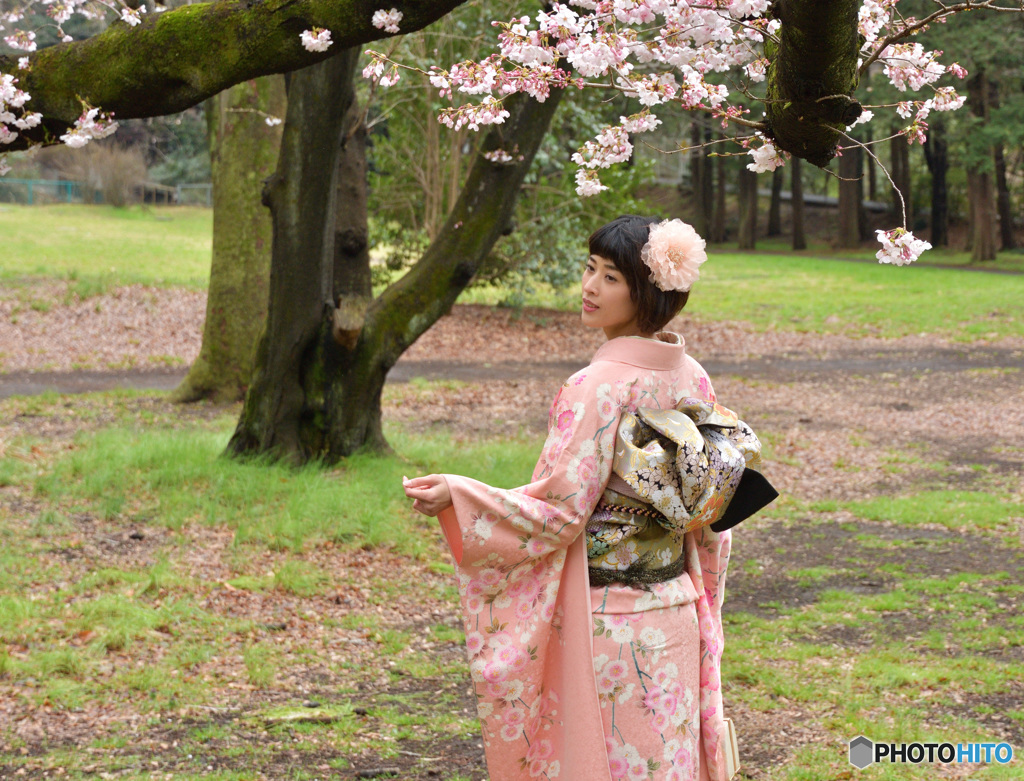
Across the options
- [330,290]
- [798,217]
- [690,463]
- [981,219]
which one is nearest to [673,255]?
[690,463]

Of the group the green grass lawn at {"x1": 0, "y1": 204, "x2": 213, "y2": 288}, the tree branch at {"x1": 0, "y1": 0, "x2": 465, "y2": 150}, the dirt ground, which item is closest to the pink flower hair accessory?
the tree branch at {"x1": 0, "y1": 0, "x2": 465, "y2": 150}

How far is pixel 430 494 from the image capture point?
8.16 feet

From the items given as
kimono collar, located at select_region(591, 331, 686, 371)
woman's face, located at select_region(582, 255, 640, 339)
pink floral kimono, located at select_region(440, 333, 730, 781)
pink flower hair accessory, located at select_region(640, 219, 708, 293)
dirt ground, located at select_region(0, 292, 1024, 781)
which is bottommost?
dirt ground, located at select_region(0, 292, 1024, 781)

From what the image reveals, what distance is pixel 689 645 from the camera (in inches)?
103

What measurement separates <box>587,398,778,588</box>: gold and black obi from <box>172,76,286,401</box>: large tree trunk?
809cm

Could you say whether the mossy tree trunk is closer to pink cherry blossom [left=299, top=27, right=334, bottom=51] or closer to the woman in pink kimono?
pink cherry blossom [left=299, top=27, right=334, bottom=51]

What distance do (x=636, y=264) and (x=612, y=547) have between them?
2.42 ft

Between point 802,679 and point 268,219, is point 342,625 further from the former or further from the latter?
point 268,219

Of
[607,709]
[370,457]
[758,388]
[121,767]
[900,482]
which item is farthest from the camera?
[758,388]

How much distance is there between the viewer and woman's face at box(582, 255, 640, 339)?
262cm

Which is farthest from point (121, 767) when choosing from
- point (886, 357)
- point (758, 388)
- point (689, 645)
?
point (886, 357)

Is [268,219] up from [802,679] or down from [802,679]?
up

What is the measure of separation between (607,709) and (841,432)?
819cm

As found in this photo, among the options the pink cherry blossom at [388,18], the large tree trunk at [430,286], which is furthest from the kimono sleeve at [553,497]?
the large tree trunk at [430,286]
